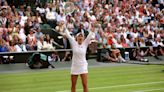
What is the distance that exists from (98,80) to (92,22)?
9.23m

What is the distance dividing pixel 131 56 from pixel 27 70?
317 inches

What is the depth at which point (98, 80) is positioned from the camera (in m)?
16.3

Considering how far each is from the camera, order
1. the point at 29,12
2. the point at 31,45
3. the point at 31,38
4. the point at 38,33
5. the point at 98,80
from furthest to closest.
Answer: the point at 29,12 < the point at 38,33 < the point at 31,38 < the point at 31,45 < the point at 98,80

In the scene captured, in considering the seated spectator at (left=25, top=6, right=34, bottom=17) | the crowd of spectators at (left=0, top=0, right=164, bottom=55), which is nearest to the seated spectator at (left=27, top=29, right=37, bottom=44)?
the crowd of spectators at (left=0, top=0, right=164, bottom=55)

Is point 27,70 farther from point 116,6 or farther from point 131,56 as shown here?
point 116,6

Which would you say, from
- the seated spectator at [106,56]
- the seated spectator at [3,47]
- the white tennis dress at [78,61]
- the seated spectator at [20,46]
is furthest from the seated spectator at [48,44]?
the white tennis dress at [78,61]

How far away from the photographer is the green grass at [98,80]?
1420 cm

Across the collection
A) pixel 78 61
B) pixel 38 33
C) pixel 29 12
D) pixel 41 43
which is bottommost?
pixel 78 61

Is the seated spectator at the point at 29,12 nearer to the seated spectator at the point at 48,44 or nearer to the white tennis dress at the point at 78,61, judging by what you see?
the seated spectator at the point at 48,44

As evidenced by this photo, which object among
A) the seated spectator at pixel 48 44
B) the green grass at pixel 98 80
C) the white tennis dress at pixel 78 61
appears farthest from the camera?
the seated spectator at pixel 48 44

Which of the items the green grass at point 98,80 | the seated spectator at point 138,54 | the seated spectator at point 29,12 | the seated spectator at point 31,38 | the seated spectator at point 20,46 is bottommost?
the green grass at point 98,80

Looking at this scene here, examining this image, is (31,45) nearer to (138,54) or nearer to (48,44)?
(48,44)

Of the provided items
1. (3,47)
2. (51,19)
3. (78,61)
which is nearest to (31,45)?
(3,47)

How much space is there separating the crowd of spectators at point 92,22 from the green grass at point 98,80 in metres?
3.16
